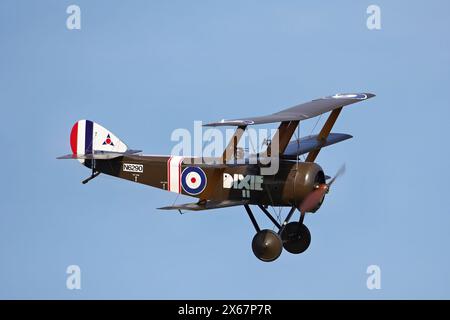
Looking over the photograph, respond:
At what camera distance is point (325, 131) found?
26078 mm

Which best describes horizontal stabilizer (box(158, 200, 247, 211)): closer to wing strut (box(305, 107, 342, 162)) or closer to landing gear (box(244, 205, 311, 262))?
landing gear (box(244, 205, 311, 262))

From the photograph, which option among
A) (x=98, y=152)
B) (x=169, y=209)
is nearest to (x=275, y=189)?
Result: (x=169, y=209)

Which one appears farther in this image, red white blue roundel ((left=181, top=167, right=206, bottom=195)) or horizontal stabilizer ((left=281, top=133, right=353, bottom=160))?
red white blue roundel ((left=181, top=167, right=206, bottom=195))

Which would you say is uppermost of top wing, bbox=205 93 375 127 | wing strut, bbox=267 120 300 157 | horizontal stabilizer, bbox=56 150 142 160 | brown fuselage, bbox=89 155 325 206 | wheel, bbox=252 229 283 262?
top wing, bbox=205 93 375 127

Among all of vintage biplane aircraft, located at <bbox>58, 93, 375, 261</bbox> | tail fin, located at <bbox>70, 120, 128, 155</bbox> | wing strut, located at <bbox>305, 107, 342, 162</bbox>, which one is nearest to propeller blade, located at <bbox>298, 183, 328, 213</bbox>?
vintage biplane aircraft, located at <bbox>58, 93, 375, 261</bbox>

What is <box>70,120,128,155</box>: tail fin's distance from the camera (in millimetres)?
27528

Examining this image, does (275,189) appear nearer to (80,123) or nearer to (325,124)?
(325,124)

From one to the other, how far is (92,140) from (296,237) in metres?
5.54

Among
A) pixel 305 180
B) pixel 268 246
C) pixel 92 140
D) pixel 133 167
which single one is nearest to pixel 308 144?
pixel 305 180

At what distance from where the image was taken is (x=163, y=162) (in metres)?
26.2

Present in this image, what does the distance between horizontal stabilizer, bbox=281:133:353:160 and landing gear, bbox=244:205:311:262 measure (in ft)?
4.07

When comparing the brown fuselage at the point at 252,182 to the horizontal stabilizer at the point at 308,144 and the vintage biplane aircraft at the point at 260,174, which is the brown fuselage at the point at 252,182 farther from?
the horizontal stabilizer at the point at 308,144

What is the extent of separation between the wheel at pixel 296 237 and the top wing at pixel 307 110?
271 centimetres

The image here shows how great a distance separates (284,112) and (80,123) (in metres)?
5.77
